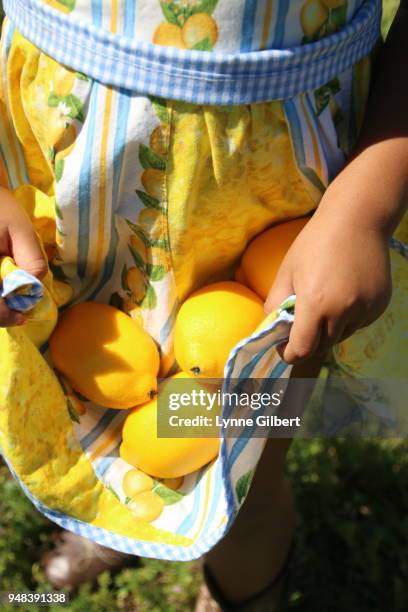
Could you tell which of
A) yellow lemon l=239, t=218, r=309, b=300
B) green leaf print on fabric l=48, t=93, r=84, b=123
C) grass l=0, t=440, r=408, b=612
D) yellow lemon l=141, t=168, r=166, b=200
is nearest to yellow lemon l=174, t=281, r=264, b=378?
yellow lemon l=239, t=218, r=309, b=300

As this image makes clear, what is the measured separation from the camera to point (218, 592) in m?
1.32

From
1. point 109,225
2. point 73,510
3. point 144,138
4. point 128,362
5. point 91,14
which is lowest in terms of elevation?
point 73,510

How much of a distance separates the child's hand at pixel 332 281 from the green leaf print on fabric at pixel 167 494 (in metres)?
0.24

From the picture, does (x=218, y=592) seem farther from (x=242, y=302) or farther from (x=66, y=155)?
(x=66, y=155)

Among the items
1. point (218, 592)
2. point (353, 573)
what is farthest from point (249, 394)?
point (353, 573)

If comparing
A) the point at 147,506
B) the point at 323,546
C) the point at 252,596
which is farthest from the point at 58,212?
the point at 323,546

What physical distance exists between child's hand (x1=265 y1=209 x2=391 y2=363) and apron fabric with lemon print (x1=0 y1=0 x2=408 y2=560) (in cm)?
3

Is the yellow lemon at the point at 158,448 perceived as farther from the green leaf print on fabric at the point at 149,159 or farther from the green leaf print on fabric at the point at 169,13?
the green leaf print on fabric at the point at 169,13

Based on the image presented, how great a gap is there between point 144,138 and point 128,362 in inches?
10.2

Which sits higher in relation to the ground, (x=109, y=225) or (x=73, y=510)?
(x=109, y=225)

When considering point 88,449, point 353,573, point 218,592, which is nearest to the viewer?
point 88,449

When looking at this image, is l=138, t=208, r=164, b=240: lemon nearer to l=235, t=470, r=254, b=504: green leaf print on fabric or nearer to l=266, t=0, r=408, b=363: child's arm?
l=266, t=0, r=408, b=363: child's arm

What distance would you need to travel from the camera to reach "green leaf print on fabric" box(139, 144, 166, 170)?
789 millimetres

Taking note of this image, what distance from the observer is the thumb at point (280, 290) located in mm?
818
